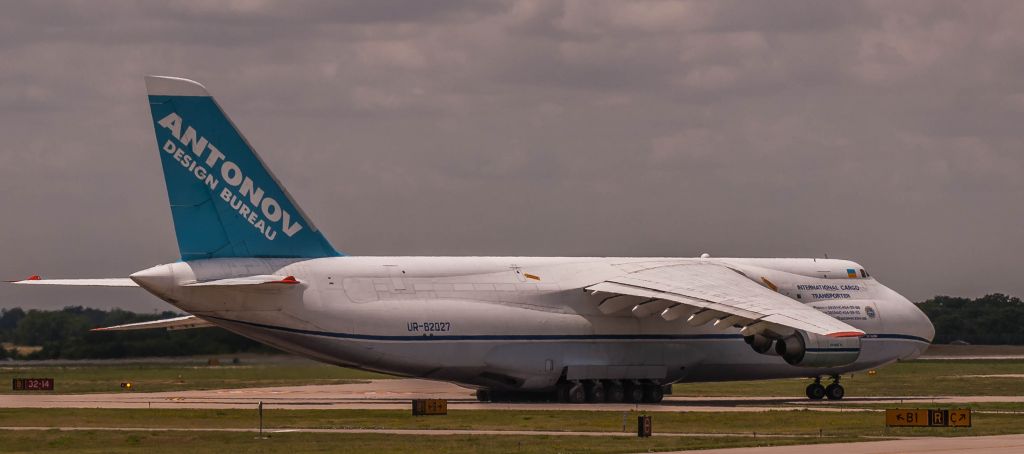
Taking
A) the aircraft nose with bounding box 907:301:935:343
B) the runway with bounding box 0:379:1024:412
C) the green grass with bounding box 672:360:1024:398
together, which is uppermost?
the aircraft nose with bounding box 907:301:935:343

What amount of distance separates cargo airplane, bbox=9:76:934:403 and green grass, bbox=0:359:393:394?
12.0 metres

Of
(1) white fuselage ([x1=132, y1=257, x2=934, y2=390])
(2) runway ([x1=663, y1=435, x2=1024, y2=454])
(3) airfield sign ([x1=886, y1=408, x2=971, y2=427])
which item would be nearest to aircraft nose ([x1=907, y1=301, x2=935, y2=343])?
(1) white fuselage ([x1=132, y1=257, x2=934, y2=390])

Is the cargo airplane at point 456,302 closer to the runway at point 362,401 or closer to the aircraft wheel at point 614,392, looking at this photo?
the aircraft wheel at point 614,392

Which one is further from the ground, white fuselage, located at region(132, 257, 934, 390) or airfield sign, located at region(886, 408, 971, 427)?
white fuselage, located at region(132, 257, 934, 390)

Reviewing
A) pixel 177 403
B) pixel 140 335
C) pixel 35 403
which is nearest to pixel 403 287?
pixel 177 403

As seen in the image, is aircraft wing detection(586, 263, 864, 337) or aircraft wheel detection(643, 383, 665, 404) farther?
aircraft wheel detection(643, 383, 665, 404)

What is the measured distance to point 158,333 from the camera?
213ft

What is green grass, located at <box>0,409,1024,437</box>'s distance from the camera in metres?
33.0

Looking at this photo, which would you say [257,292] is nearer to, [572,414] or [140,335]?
[572,414]

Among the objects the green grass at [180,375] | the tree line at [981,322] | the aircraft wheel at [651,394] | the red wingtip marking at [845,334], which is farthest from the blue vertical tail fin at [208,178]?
the tree line at [981,322]

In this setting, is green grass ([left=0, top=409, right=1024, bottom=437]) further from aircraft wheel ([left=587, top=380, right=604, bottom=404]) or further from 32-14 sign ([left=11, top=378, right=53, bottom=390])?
32-14 sign ([left=11, top=378, right=53, bottom=390])

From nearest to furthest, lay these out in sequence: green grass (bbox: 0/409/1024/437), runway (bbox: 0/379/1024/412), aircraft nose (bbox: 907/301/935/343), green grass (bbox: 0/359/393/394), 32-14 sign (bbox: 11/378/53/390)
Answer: green grass (bbox: 0/409/1024/437)
runway (bbox: 0/379/1024/412)
aircraft nose (bbox: 907/301/935/343)
32-14 sign (bbox: 11/378/53/390)
green grass (bbox: 0/359/393/394)

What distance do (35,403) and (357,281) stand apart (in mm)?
8881

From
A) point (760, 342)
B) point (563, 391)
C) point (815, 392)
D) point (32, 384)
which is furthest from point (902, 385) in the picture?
point (32, 384)
